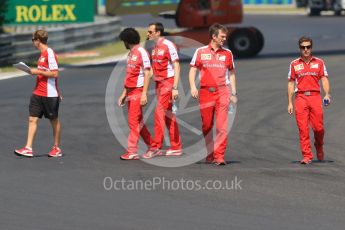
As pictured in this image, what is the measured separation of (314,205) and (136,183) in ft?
7.07

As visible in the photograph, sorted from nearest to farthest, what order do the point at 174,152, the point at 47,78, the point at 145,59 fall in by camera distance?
the point at 145,59 → the point at 47,78 → the point at 174,152

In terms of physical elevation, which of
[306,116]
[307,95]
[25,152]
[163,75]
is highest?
[163,75]

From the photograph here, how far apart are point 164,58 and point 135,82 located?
465 mm

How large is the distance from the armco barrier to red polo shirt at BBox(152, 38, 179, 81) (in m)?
15.8

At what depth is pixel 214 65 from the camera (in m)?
13.2

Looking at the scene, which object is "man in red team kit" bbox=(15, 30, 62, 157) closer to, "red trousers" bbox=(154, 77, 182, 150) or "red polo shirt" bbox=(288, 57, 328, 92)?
"red trousers" bbox=(154, 77, 182, 150)

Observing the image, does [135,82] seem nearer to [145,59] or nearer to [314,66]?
[145,59]

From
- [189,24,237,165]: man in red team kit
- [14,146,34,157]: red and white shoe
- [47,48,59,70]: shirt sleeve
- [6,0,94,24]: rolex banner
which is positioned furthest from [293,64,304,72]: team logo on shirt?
[6,0,94,24]: rolex banner

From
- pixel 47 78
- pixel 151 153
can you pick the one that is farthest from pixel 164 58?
pixel 47 78

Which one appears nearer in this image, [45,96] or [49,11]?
[45,96]

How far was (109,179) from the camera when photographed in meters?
12.1

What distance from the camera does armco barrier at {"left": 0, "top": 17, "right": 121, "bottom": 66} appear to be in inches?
1153

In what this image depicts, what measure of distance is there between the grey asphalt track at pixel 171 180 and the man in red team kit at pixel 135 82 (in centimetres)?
37
